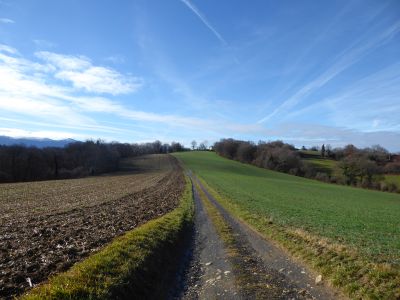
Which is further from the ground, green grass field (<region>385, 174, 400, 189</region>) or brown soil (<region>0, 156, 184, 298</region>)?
green grass field (<region>385, 174, 400, 189</region>)

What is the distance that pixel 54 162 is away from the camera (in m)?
101

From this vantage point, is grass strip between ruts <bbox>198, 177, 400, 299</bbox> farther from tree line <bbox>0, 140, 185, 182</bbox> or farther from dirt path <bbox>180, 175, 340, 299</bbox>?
tree line <bbox>0, 140, 185, 182</bbox>

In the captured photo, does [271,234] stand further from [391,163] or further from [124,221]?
[391,163]

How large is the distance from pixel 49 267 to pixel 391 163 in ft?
376

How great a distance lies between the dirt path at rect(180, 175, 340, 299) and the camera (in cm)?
959

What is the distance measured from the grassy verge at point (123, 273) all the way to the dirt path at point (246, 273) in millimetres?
1069

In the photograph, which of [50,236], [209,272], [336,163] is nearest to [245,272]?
[209,272]

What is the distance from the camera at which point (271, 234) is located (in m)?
17.8

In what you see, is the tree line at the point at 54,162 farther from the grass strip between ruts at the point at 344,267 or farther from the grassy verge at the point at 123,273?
the grass strip between ruts at the point at 344,267

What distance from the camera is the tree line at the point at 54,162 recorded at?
87188mm

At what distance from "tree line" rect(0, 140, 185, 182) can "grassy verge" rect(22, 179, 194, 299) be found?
247 ft

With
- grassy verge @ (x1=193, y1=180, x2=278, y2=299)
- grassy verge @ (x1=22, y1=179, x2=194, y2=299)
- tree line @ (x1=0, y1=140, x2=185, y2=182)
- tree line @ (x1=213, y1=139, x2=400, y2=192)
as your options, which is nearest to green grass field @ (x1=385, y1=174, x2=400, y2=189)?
tree line @ (x1=213, y1=139, x2=400, y2=192)

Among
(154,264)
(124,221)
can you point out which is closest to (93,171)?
(124,221)

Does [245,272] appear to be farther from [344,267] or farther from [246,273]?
[344,267]
